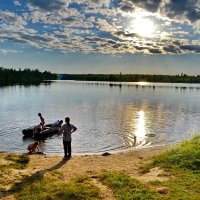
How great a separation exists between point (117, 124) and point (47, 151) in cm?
1784

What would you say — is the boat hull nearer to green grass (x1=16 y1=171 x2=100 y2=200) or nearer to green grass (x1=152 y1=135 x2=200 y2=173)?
green grass (x1=152 y1=135 x2=200 y2=173)

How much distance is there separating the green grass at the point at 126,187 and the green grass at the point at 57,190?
2.72 feet

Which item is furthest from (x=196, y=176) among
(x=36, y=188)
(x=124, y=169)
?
(x=36, y=188)

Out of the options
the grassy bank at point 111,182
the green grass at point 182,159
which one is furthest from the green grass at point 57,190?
the green grass at point 182,159

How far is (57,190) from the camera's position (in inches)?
451

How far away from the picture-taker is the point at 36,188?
11688 mm

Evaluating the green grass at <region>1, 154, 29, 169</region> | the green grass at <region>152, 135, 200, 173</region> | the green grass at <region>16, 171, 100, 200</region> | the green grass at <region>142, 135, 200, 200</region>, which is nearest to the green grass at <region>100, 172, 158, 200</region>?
the green grass at <region>142, 135, 200, 200</region>

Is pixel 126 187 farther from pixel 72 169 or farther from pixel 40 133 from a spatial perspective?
pixel 40 133

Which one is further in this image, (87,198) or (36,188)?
(36,188)

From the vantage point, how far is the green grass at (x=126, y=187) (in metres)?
10.9

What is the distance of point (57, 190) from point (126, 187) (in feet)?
9.36

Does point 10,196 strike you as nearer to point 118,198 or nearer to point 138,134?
point 118,198

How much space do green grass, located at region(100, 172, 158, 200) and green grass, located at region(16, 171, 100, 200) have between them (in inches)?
32.6

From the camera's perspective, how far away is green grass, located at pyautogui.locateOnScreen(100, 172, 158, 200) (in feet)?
35.7
